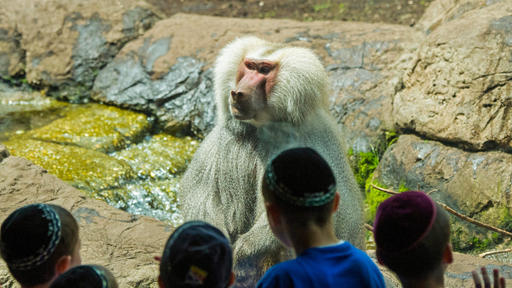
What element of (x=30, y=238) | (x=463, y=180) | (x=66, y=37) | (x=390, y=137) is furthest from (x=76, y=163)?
(x=30, y=238)

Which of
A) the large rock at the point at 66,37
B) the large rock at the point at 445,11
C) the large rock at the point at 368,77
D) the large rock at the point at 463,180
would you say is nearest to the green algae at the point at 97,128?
the large rock at the point at 66,37

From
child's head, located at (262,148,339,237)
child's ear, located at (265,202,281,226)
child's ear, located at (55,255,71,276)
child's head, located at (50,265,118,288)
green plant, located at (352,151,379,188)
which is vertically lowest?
green plant, located at (352,151,379,188)

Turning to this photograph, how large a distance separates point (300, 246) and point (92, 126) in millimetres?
5659

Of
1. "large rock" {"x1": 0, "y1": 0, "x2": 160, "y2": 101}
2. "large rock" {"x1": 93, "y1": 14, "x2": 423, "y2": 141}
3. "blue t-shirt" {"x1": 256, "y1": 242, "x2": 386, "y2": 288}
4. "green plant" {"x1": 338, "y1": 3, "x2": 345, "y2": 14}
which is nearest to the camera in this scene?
"blue t-shirt" {"x1": 256, "y1": 242, "x2": 386, "y2": 288}

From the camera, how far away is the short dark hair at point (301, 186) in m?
2.13

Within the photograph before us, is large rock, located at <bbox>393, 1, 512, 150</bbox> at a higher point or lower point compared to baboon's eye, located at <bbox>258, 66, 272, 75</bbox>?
lower

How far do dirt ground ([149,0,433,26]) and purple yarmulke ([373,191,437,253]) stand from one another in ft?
24.1

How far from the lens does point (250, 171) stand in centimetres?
401

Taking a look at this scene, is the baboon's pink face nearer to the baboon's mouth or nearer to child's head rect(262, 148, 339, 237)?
the baboon's mouth

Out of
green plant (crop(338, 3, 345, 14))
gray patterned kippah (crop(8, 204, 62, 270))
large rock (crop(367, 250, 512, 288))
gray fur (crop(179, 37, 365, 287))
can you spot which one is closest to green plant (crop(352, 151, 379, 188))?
large rock (crop(367, 250, 512, 288))

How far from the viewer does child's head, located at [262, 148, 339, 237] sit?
2127 millimetres

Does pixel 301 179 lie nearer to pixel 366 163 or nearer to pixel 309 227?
pixel 309 227

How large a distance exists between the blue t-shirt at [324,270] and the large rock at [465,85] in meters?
3.65

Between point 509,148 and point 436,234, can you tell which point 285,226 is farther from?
point 509,148
